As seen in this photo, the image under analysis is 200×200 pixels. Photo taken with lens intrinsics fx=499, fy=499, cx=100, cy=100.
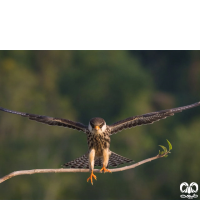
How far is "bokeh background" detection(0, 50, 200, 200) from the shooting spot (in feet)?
77.9

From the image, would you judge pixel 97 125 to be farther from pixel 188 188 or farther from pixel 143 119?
pixel 188 188

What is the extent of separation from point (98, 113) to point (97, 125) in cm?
2179

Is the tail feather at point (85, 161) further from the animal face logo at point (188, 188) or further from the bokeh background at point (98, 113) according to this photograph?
the animal face logo at point (188, 188)

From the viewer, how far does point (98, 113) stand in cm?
2833

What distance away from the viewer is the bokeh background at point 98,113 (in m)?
23.7

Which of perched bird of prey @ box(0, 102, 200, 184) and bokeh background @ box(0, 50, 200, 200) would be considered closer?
perched bird of prey @ box(0, 102, 200, 184)

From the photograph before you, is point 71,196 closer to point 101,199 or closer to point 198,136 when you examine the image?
point 101,199

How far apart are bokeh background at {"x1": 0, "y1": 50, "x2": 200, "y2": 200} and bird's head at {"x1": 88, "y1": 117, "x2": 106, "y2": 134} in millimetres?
14662

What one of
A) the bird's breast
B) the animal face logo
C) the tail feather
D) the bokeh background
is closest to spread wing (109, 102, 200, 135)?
the bird's breast

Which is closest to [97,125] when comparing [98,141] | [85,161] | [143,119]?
[98,141]

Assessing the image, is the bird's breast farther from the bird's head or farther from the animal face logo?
the animal face logo

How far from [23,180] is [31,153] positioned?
1.31m

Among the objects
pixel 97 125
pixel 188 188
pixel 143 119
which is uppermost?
pixel 188 188

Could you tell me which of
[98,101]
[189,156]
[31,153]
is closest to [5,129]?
[31,153]
